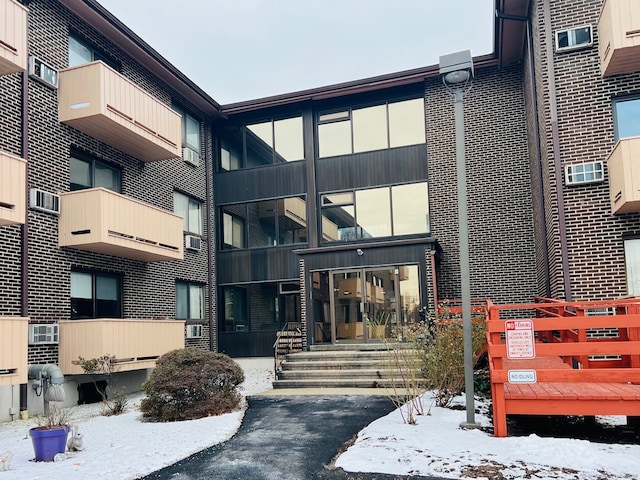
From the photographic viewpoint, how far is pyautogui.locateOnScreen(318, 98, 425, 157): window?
1812 centimetres

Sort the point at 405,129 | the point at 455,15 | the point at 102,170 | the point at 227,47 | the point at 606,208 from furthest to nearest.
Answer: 1. the point at 227,47
2. the point at 455,15
3. the point at 405,129
4. the point at 102,170
5. the point at 606,208

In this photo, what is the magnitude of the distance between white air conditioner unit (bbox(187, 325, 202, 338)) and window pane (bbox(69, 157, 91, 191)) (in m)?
5.39

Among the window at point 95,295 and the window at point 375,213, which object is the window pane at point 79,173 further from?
the window at point 375,213

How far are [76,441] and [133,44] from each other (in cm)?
1110

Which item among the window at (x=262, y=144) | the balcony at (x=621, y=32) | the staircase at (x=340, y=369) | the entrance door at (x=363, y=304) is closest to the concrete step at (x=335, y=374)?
the staircase at (x=340, y=369)

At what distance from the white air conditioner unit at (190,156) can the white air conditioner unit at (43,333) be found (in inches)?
294

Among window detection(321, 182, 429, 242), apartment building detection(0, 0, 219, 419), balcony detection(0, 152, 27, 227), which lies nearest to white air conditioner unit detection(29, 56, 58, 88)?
apartment building detection(0, 0, 219, 419)

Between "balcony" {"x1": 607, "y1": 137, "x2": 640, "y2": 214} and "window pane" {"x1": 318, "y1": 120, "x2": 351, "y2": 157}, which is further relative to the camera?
"window pane" {"x1": 318, "y1": 120, "x2": 351, "y2": 157}

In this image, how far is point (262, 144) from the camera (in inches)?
780

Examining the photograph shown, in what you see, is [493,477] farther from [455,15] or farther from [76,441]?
[455,15]

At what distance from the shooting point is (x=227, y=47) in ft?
255

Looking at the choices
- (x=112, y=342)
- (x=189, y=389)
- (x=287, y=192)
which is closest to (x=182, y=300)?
(x=287, y=192)

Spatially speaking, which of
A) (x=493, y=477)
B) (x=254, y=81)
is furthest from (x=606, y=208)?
(x=254, y=81)

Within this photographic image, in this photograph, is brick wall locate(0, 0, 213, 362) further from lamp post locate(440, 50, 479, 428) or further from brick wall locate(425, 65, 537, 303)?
lamp post locate(440, 50, 479, 428)
